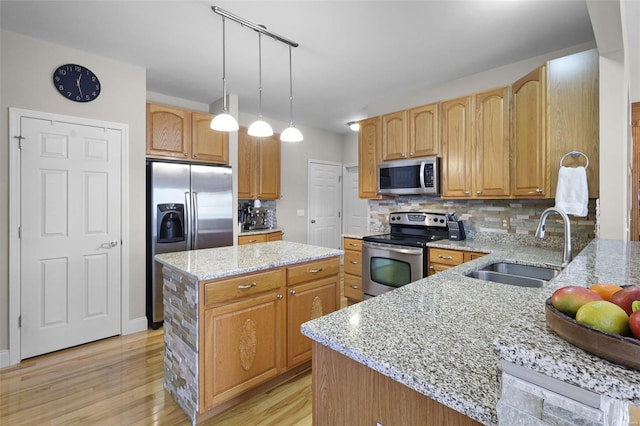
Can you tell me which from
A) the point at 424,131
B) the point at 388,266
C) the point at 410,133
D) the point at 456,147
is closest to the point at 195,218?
the point at 388,266

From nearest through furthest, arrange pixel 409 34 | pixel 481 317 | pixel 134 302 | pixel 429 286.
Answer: pixel 481 317 → pixel 429 286 → pixel 409 34 → pixel 134 302

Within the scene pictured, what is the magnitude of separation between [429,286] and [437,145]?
2.30 m

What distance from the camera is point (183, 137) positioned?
352 cm

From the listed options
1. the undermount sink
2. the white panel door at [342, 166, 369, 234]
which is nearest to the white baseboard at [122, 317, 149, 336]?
the undermount sink

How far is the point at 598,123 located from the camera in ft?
Answer: 7.48

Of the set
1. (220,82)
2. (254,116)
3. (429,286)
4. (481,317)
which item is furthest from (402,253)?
(254,116)

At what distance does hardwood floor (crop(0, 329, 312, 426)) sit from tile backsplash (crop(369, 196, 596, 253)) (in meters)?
2.31

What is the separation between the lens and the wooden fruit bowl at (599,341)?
1.38ft

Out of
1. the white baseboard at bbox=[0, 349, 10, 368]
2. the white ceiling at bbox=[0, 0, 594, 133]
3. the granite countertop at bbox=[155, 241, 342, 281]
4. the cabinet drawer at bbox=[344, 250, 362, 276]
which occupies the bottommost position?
the white baseboard at bbox=[0, 349, 10, 368]

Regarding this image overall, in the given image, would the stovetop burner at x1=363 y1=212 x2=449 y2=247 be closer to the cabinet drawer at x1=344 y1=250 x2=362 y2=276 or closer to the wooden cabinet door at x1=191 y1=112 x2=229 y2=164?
the cabinet drawer at x1=344 y1=250 x2=362 y2=276

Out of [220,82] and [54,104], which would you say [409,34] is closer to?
[220,82]

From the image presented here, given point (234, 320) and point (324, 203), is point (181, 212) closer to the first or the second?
point (234, 320)

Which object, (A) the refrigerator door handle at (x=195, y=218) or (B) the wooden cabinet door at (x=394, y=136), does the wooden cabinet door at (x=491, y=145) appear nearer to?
(B) the wooden cabinet door at (x=394, y=136)

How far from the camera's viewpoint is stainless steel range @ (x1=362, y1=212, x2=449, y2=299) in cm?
304
